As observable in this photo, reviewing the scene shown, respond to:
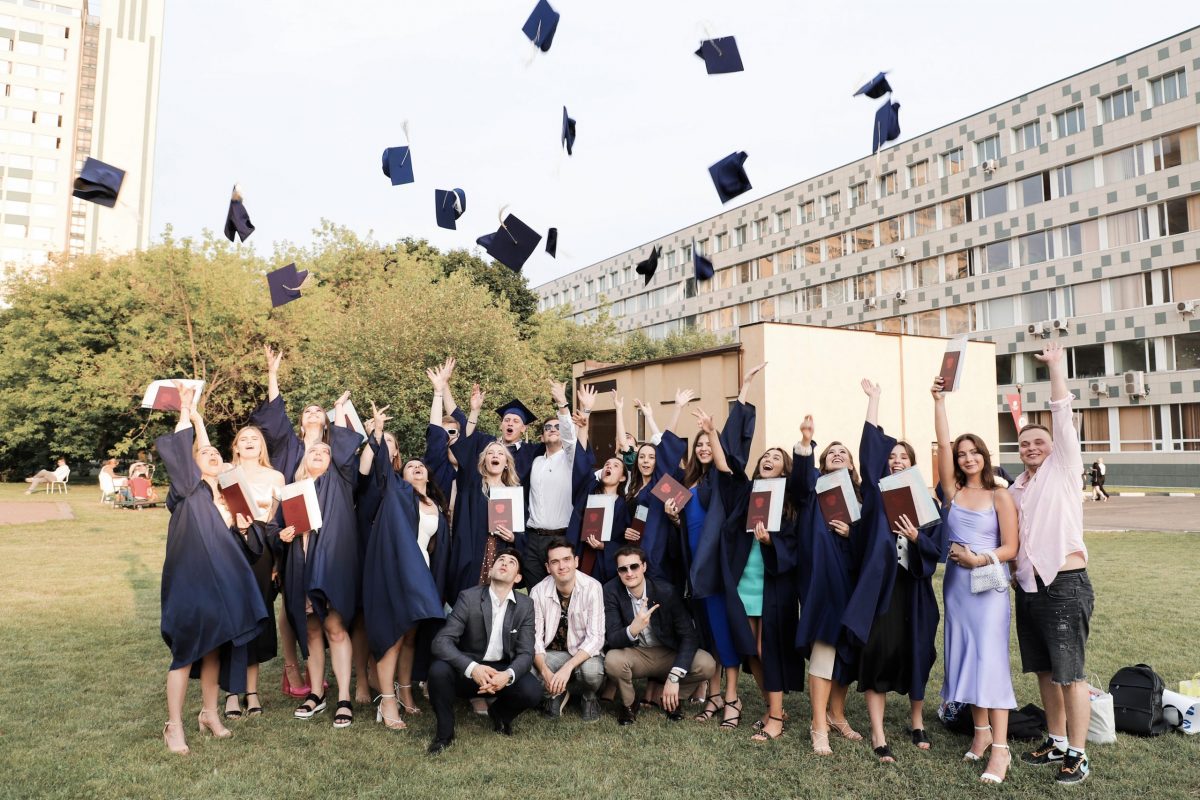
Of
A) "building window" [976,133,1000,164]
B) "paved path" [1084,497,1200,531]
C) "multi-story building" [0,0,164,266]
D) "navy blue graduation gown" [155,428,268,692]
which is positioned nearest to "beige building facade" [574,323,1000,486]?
"paved path" [1084,497,1200,531]

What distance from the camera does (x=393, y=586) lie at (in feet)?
17.7

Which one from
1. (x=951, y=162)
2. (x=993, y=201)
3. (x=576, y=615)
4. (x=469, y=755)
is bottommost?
(x=469, y=755)

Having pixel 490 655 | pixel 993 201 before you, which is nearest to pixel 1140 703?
pixel 490 655

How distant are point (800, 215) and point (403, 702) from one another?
5006 cm

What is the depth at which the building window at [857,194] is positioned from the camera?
47062 millimetres

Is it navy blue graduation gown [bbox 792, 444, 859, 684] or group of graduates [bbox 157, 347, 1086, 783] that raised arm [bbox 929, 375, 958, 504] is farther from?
navy blue graduation gown [bbox 792, 444, 859, 684]

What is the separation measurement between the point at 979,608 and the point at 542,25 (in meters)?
5.28

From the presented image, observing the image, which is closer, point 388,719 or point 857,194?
point 388,719

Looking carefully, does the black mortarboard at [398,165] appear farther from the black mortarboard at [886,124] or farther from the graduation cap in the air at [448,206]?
the black mortarboard at [886,124]

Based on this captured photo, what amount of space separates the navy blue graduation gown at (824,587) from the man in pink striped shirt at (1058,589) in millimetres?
984

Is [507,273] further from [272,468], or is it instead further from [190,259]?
[272,468]

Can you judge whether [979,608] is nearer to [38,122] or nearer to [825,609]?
[825,609]

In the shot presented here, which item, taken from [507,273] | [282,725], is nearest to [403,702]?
[282,725]

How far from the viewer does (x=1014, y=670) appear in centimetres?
654
